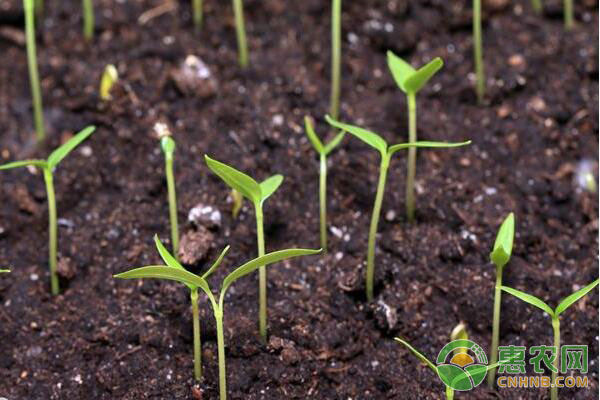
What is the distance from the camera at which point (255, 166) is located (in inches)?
61.1

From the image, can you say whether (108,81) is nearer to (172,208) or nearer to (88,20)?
(88,20)

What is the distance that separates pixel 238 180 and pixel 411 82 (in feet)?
1.14

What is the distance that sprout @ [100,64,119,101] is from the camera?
1655 mm

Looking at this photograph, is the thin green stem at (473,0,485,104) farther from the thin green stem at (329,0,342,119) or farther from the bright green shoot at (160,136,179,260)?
the bright green shoot at (160,136,179,260)

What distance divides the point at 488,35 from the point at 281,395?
1009mm

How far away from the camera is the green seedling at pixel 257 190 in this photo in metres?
1.10

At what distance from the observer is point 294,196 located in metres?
1.52

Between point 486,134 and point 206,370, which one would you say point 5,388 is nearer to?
point 206,370

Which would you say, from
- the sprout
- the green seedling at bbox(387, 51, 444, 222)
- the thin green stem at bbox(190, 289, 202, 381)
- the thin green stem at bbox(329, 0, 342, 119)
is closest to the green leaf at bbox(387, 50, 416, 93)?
the green seedling at bbox(387, 51, 444, 222)

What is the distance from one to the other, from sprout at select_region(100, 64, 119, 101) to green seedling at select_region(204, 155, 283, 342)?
0.55 m

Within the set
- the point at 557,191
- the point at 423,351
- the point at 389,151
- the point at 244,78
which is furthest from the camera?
the point at 244,78

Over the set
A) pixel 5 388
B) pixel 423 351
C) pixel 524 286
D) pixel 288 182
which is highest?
pixel 288 182

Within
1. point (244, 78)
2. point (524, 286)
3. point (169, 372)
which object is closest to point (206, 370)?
point (169, 372)

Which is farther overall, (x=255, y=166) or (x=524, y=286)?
(x=255, y=166)
